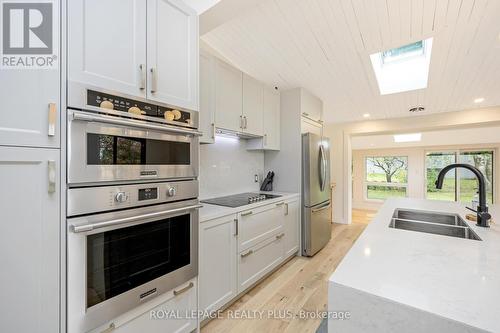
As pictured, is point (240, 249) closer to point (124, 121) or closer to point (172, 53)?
point (124, 121)

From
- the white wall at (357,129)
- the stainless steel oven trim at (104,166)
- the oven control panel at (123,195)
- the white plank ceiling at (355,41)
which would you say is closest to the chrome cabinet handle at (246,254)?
the oven control panel at (123,195)

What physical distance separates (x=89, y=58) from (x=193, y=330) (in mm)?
1720

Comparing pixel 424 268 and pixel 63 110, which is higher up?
pixel 63 110

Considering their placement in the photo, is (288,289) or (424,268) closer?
(424,268)

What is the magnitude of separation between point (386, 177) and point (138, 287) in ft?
25.4

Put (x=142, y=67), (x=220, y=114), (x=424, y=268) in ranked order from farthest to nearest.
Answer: (x=220, y=114) < (x=142, y=67) < (x=424, y=268)

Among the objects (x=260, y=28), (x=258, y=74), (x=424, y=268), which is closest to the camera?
(x=424, y=268)

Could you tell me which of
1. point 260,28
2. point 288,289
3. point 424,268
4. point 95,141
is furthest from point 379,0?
point 288,289

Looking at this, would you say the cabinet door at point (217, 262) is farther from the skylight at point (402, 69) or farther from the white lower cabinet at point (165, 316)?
the skylight at point (402, 69)

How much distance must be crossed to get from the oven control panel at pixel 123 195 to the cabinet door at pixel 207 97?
70 cm

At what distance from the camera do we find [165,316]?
51.3 inches

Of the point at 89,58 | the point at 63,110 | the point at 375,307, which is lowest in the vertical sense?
the point at 375,307

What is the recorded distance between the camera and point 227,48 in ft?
7.02

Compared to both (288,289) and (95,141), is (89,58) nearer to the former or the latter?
(95,141)
